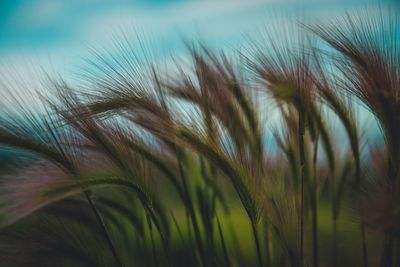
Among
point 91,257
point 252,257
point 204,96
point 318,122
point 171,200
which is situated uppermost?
point 204,96

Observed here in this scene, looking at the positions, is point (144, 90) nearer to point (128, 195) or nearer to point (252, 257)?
point (128, 195)

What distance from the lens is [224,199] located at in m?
2.46

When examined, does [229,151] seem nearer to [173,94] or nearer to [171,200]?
[173,94]

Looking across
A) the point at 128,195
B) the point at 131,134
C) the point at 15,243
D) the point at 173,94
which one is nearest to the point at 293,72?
the point at 173,94

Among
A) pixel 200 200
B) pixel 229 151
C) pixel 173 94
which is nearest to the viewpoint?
pixel 229 151

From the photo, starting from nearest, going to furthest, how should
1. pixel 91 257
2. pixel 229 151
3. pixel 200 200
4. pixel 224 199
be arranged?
pixel 229 151 → pixel 91 257 → pixel 200 200 → pixel 224 199

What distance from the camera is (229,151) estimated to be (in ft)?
5.27

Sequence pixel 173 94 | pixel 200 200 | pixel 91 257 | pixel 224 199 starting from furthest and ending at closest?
pixel 224 199, pixel 200 200, pixel 91 257, pixel 173 94

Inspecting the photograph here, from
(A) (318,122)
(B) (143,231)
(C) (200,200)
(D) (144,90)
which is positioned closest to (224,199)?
(C) (200,200)

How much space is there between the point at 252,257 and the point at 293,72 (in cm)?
108

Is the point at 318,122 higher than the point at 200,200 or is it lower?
higher

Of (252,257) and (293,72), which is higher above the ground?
(293,72)

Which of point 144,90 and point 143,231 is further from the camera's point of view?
point 143,231

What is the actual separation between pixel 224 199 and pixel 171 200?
1.06 ft
